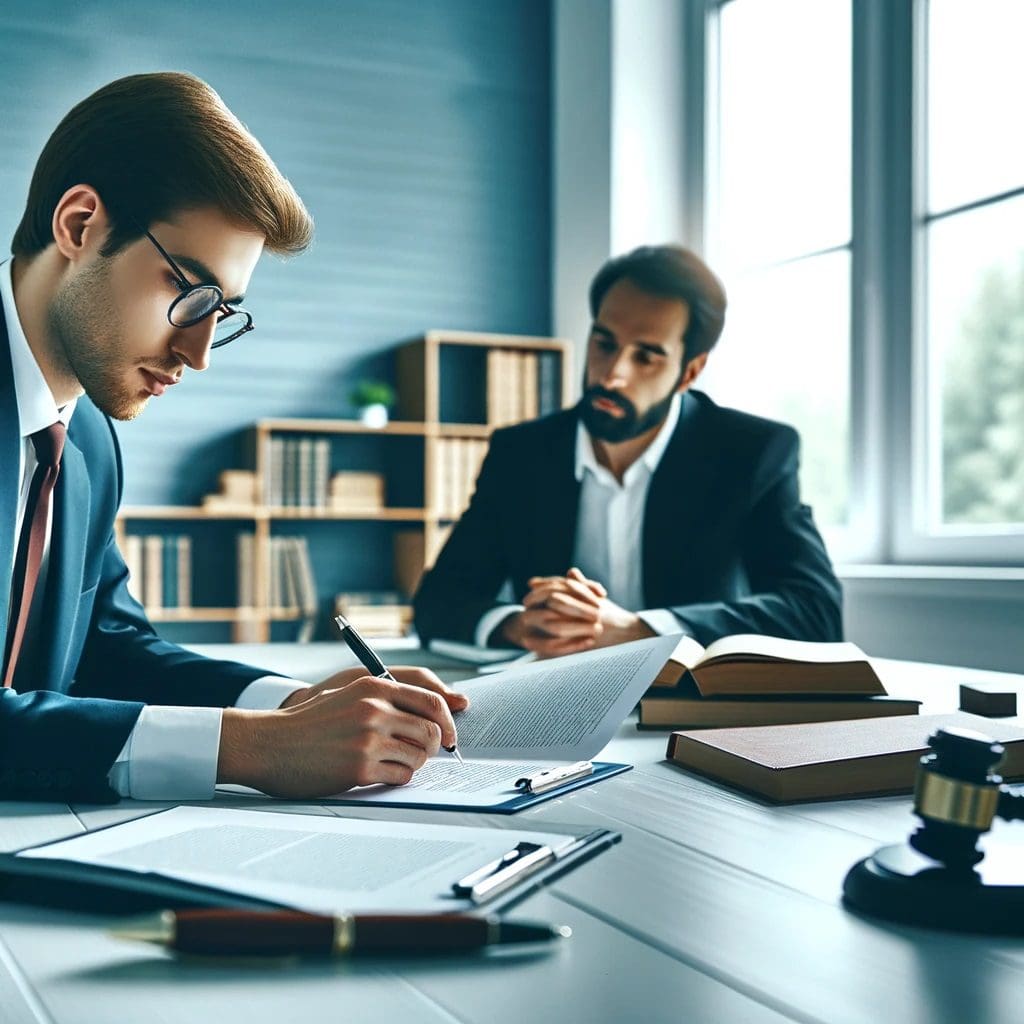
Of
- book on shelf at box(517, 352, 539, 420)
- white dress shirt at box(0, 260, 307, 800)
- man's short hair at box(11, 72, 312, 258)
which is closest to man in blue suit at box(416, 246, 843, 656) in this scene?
man's short hair at box(11, 72, 312, 258)

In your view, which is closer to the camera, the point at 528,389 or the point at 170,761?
the point at 170,761

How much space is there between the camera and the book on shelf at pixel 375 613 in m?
4.68

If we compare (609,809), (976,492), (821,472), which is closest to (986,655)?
(976,492)

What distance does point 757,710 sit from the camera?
1.25m

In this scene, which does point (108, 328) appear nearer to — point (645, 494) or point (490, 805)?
point (490, 805)

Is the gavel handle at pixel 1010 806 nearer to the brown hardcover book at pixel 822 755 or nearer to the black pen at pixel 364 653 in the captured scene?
the brown hardcover book at pixel 822 755

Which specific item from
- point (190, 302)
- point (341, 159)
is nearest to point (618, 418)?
point (190, 302)

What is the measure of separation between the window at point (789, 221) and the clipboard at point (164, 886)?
10.7 ft

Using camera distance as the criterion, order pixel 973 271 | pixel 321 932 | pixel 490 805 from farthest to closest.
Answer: pixel 973 271, pixel 490 805, pixel 321 932

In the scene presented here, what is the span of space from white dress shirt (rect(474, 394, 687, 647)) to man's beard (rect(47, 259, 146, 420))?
4.14 ft

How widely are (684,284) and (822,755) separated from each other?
181 cm

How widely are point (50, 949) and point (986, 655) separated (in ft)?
9.16

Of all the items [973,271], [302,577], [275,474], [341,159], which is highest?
[341,159]

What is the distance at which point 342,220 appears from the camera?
200 inches
